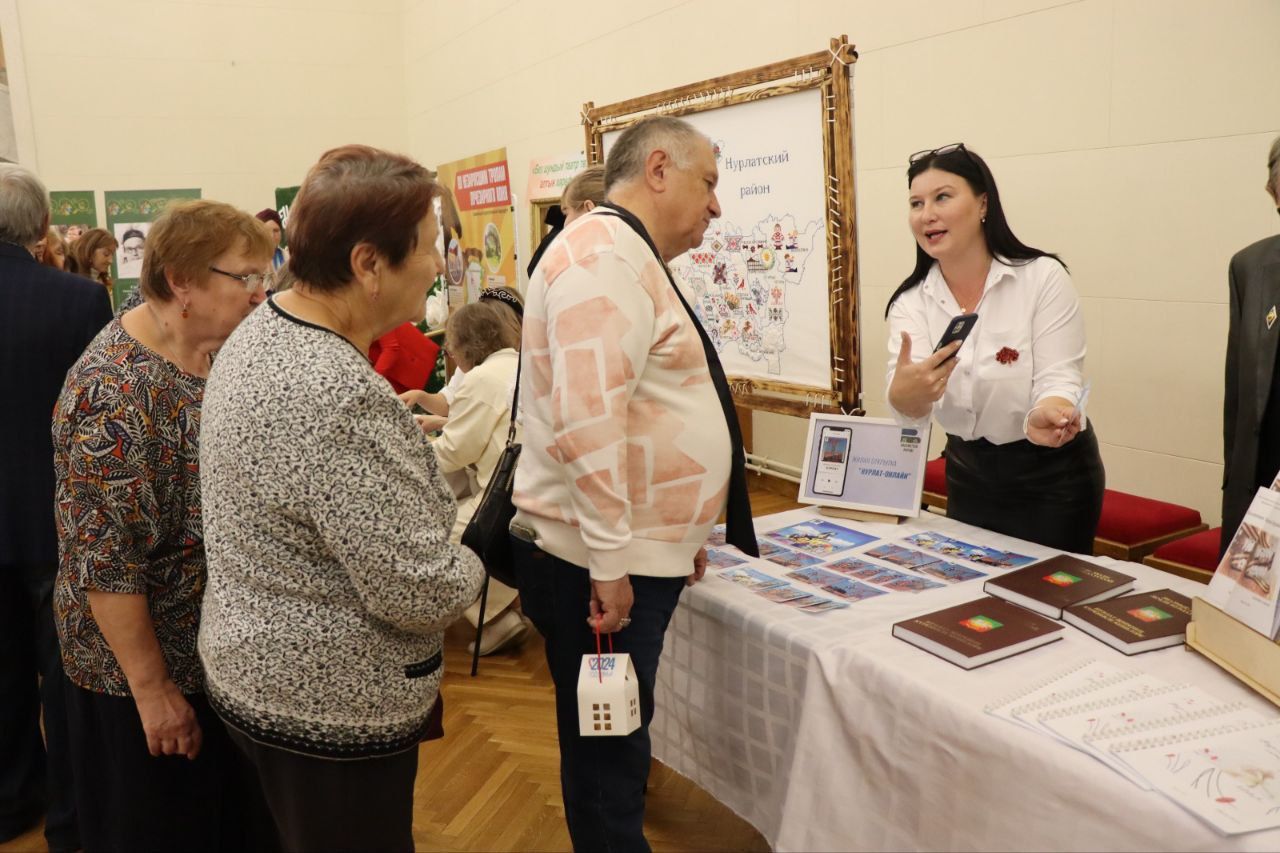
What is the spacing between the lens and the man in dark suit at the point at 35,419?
220 centimetres

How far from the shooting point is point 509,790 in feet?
8.76

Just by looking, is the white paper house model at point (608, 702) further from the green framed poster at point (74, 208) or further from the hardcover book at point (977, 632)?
the green framed poster at point (74, 208)

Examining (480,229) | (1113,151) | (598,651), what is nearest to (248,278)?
(598,651)

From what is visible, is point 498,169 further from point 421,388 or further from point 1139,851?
point 1139,851

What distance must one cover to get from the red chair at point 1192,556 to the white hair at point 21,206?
10.2 ft

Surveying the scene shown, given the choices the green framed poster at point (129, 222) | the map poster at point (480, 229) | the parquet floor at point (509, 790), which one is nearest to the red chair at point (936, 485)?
the parquet floor at point (509, 790)

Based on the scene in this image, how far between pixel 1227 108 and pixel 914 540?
1962 millimetres

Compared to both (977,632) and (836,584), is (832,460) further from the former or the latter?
(977,632)

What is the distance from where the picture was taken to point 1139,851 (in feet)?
3.75

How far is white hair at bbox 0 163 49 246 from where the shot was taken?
86.1 inches

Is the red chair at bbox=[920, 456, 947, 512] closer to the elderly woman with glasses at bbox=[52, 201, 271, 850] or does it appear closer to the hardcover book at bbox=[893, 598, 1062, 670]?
the hardcover book at bbox=[893, 598, 1062, 670]

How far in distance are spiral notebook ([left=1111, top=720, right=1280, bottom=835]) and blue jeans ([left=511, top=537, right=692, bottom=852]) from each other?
0.76m

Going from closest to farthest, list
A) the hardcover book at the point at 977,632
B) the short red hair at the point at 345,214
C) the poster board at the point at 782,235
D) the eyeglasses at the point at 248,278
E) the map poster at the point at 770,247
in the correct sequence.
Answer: the short red hair at the point at 345,214
the hardcover book at the point at 977,632
the eyeglasses at the point at 248,278
the poster board at the point at 782,235
the map poster at the point at 770,247

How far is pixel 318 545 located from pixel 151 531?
526mm
